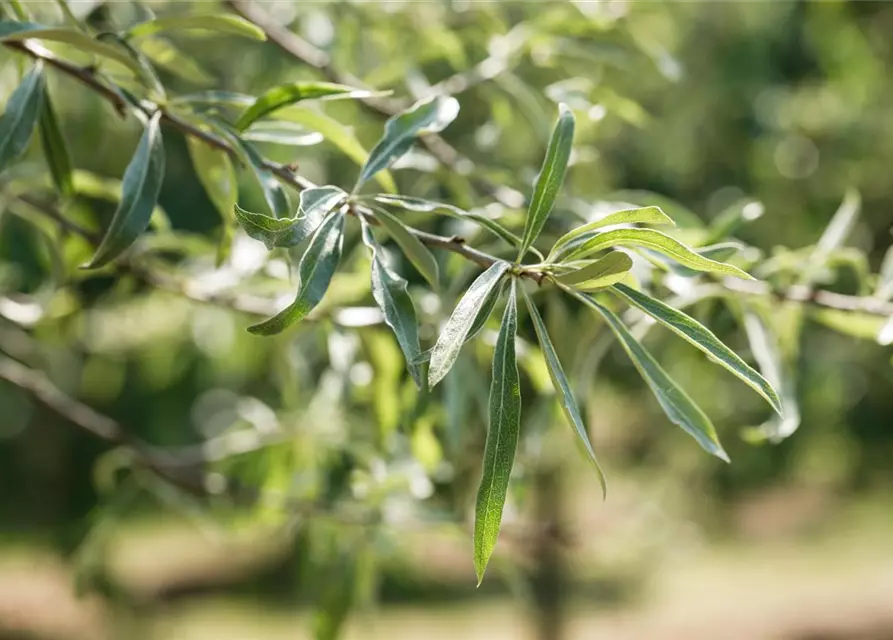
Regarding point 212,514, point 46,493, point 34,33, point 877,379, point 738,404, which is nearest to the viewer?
point 34,33

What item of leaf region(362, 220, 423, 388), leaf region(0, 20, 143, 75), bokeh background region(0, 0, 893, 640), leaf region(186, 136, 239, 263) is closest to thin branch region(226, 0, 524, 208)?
bokeh background region(0, 0, 893, 640)

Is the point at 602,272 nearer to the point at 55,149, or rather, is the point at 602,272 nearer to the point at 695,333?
the point at 695,333

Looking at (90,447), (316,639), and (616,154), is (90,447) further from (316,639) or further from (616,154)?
(316,639)

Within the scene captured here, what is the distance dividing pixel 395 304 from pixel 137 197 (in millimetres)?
276

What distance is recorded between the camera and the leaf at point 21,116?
2.76 ft

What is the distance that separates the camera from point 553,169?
2.38 ft

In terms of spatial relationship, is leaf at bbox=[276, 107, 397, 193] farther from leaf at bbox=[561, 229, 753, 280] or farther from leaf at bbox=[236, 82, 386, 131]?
leaf at bbox=[561, 229, 753, 280]

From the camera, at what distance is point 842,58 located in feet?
12.3

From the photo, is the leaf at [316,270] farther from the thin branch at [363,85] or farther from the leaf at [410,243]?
the thin branch at [363,85]

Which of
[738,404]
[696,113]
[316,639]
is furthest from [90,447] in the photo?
[316,639]

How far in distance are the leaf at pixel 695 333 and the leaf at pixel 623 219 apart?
1.7 inches

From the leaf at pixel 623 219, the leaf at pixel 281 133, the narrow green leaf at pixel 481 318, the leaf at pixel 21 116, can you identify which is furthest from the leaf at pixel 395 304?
the leaf at pixel 21 116

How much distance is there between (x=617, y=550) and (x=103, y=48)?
4540mm

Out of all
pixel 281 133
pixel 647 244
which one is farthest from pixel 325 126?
pixel 647 244
